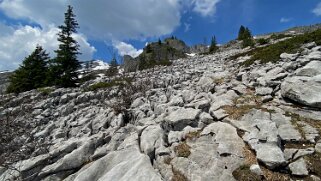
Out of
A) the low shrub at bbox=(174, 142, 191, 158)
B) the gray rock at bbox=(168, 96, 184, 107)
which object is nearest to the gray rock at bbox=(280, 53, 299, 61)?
the gray rock at bbox=(168, 96, 184, 107)

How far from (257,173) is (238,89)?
821 centimetres

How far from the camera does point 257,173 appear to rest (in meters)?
9.13

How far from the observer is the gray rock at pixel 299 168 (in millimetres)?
8820

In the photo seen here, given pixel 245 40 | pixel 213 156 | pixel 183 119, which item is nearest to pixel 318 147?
pixel 213 156

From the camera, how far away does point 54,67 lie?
40.3 meters

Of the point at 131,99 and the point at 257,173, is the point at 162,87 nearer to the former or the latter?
the point at 131,99

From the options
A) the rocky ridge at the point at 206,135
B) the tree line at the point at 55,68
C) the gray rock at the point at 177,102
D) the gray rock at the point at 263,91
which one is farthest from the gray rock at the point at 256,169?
the tree line at the point at 55,68

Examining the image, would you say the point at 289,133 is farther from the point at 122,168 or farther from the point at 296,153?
the point at 122,168

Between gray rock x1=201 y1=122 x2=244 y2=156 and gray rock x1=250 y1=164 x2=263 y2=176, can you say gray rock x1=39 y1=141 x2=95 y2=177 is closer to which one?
gray rock x1=201 y1=122 x2=244 y2=156

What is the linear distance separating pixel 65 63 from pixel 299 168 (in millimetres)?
36995

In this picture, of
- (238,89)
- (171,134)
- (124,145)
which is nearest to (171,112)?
(171,134)

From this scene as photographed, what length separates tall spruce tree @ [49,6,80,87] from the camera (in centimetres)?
3844

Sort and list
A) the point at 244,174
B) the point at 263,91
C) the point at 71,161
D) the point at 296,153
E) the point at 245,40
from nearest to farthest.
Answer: the point at 244,174 → the point at 296,153 → the point at 71,161 → the point at 263,91 → the point at 245,40

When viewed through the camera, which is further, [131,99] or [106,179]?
[131,99]
